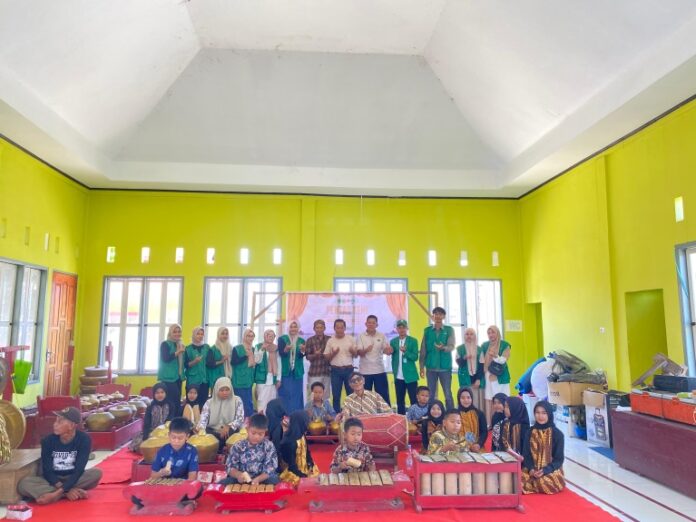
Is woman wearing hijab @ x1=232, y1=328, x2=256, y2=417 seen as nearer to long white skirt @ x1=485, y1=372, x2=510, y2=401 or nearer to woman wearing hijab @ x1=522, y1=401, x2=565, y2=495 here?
long white skirt @ x1=485, y1=372, x2=510, y2=401

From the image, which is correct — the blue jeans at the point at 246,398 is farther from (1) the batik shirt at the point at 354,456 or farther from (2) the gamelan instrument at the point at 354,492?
(2) the gamelan instrument at the point at 354,492

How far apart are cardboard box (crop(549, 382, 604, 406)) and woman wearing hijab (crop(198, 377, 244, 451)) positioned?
182 inches

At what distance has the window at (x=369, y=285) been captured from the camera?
1043 centimetres

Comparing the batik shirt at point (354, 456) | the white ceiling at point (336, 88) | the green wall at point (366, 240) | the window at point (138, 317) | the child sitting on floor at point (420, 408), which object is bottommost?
Result: the batik shirt at point (354, 456)

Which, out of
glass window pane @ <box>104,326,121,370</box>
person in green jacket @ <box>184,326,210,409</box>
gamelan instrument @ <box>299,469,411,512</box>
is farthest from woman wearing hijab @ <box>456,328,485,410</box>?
glass window pane @ <box>104,326,121,370</box>

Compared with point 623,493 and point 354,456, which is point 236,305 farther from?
point 623,493

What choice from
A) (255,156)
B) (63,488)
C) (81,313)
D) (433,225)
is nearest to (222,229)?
(255,156)

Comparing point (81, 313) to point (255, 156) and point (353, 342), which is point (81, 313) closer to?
point (255, 156)

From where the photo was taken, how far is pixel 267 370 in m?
7.22

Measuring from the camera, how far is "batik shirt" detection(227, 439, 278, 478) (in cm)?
457

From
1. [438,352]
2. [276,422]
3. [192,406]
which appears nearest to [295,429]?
[276,422]

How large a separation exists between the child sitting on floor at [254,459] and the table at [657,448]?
146 inches

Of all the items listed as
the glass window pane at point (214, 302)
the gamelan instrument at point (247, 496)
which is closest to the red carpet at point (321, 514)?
the gamelan instrument at point (247, 496)

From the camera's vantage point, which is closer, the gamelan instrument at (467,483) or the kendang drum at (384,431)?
the gamelan instrument at (467,483)
